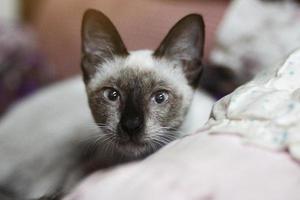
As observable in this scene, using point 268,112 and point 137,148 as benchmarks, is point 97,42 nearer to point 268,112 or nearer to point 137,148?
point 137,148

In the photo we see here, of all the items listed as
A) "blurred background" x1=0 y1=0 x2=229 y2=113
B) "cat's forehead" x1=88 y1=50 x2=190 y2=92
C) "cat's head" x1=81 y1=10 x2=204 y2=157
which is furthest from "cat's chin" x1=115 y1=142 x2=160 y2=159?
"blurred background" x1=0 y1=0 x2=229 y2=113

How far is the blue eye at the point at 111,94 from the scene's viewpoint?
871mm

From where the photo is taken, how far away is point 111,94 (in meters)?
0.88

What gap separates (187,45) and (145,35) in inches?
12.4

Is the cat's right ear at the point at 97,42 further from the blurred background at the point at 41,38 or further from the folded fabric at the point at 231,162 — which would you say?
the blurred background at the point at 41,38

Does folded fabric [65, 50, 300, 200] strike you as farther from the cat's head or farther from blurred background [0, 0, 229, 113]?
blurred background [0, 0, 229, 113]

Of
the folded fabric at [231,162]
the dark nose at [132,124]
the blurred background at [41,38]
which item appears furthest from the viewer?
the blurred background at [41,38]

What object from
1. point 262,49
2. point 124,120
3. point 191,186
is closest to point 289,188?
point 191,186

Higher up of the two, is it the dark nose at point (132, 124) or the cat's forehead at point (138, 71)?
the cat's forehead at point (138, 71)

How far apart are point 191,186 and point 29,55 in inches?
57.7

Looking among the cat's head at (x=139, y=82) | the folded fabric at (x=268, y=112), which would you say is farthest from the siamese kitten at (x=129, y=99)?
the folded fabric at (x=268, y=112)

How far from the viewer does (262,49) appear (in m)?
1.30

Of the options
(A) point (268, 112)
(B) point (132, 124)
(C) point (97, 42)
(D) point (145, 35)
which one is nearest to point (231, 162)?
(A) point (268, 112)

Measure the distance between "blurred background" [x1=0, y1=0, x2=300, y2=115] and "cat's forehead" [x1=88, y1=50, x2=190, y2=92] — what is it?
5 centimetres
